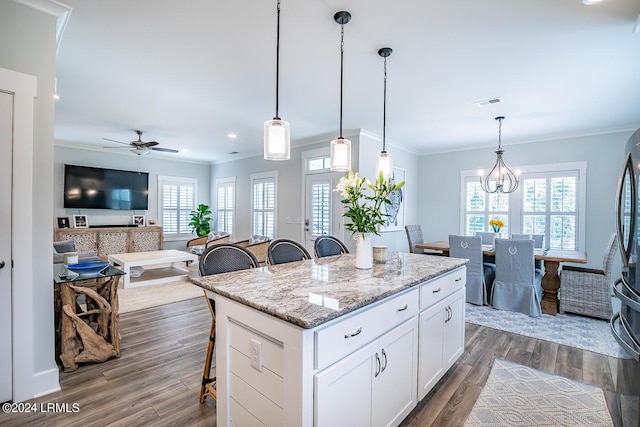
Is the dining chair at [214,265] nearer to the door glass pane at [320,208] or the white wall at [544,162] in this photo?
the door glass pane at [320,208]

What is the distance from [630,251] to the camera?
1.68 metres

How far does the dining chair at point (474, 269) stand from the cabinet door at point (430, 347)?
7.25 ft

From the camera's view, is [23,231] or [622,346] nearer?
[622,346]

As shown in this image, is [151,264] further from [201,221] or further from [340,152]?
[340,152]

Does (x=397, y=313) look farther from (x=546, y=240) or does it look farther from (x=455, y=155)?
(x=455, y=155)

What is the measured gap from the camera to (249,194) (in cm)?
761

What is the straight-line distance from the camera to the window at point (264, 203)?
6.96m

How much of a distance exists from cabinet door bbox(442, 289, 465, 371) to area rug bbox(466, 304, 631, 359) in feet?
4.00

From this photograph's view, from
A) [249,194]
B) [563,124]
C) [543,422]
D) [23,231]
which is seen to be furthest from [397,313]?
[249,194]

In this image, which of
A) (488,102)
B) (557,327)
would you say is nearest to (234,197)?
(488,102)

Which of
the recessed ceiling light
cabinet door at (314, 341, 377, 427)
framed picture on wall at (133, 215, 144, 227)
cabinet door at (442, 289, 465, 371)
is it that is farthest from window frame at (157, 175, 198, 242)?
cabinet door at (314, 341, 377, 427)

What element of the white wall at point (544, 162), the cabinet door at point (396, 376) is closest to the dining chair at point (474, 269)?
the white wall at point (544, 162)

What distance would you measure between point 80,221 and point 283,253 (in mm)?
6197

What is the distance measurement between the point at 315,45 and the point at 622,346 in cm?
284
